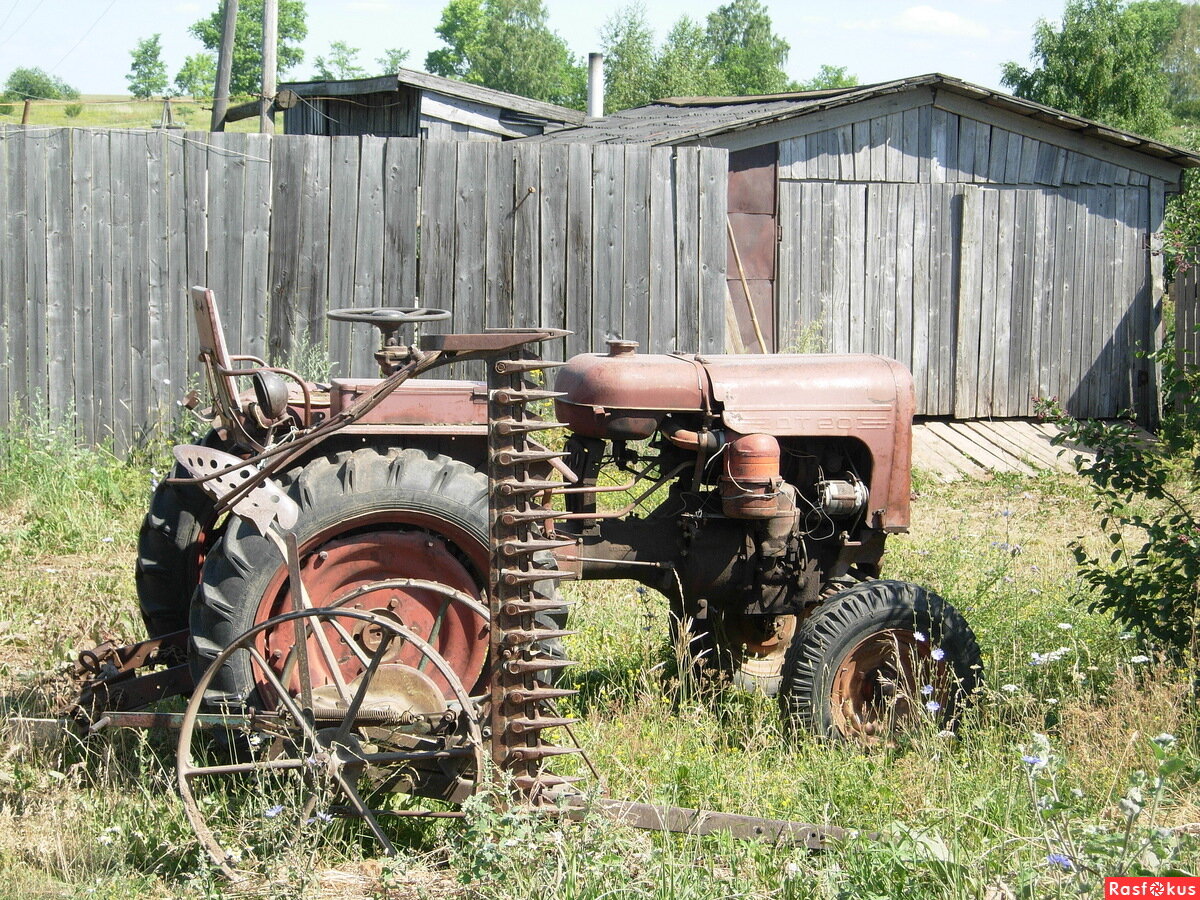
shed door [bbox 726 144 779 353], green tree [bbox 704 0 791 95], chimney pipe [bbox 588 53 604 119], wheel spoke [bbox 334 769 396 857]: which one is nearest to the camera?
wheel spoke [bbox 334 769 396 857]

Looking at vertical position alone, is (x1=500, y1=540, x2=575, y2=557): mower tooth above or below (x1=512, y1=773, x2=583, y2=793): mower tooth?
above

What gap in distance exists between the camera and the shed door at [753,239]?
10.3m

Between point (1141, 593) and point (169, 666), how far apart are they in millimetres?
3827

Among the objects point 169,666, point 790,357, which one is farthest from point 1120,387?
point 169,666

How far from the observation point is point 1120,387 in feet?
38.2

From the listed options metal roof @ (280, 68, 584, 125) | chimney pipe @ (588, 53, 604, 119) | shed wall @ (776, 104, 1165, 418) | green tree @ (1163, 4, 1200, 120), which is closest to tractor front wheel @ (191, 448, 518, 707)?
shed wall @ (776, 104, 1165, 418)

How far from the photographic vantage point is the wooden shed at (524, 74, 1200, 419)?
1049 cm

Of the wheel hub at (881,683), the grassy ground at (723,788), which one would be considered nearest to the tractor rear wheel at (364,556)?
the grassy ground at (723,788)

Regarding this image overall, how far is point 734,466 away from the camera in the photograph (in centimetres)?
456

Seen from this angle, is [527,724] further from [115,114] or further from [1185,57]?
[1185,57]

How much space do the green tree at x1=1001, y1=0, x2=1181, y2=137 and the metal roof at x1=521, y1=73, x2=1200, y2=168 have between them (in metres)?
9.49

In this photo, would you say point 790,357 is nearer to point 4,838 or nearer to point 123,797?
point 123,797

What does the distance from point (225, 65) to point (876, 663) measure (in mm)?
13498

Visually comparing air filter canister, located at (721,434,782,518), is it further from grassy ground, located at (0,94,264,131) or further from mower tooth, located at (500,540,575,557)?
grassy ground, located at (0,94,264,131)
